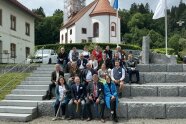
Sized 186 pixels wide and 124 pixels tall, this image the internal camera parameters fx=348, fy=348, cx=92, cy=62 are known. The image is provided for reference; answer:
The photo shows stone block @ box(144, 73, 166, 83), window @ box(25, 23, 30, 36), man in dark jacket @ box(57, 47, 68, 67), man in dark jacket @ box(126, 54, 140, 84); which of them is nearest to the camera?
man in dark jacket @ box(126, 54, 140, 84)

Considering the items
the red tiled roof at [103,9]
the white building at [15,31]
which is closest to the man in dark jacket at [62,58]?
the white building at [15,31]

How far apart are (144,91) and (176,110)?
2.34 metres

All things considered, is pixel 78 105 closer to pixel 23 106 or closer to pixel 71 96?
pixel 71 96

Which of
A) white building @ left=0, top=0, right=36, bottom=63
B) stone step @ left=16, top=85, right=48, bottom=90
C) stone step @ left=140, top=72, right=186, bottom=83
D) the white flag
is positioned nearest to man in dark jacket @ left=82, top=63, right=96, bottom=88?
stone step @ left=16, top=85, right=48, bottom=90

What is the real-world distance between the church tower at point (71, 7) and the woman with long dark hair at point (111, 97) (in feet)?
219

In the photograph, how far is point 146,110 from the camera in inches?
488

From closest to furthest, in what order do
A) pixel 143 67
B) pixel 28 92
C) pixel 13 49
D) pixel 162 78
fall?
1. pixel 28 92
2. pixel 162 78
3. pixel 143 67
4. pixel 13 49

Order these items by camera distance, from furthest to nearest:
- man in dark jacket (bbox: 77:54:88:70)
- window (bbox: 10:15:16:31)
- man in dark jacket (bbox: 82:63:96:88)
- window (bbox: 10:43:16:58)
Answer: window (bbox: 10:15:16:31) < window (bbox: 10:43:16:58) < man in dark jacket (bbox: 77:54:88:70) < man in dark jacket (bbox: 82:63:96:88)

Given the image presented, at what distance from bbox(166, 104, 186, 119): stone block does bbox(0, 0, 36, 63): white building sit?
68.9 feet

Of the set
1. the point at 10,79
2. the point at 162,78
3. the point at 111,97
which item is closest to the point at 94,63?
the point at 162,78

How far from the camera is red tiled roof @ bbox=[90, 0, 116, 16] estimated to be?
6208 cm

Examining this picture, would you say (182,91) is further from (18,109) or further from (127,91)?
(18,109)

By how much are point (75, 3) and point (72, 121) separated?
68.6 m

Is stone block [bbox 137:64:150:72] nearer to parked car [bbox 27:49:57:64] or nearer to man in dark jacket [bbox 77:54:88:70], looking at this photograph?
man in dark jacket [bbox 77:54:88:70]
